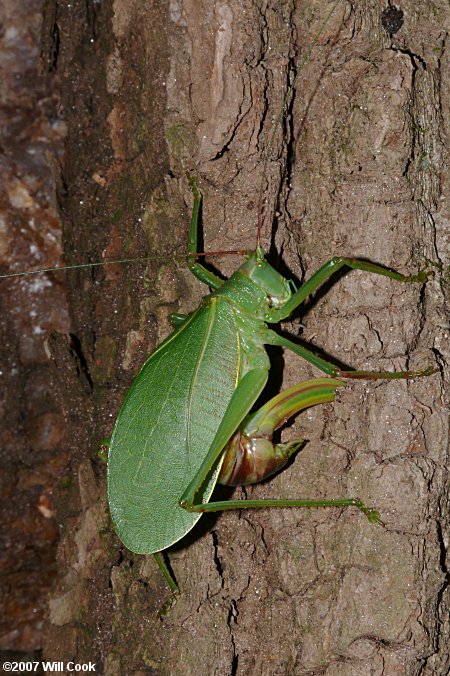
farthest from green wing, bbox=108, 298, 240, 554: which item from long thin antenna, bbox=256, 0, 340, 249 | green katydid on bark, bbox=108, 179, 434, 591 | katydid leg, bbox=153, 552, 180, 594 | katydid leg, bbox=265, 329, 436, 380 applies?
long thin antenna, bbox=256, 0, 340, 249

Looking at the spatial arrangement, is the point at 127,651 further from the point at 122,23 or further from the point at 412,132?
the point at 122,23

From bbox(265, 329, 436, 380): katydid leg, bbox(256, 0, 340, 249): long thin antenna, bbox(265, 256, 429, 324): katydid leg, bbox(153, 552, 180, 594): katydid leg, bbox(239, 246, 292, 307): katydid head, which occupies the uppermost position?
bbox(256, 0, 340, 249): long thin antenna

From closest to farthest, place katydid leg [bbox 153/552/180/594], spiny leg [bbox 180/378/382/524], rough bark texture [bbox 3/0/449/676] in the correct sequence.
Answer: rough bark texture [bbox 3/0/449/676] → spiny leg [bbox 180/378/382/524] → katydid leg [bbox 153/552/180/594]

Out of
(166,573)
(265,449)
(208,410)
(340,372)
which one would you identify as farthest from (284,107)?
(166,573)

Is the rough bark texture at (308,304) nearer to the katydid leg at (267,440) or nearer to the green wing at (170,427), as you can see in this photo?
the katydid leg at (267,440)

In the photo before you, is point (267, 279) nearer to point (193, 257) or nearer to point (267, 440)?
point (193, 257)

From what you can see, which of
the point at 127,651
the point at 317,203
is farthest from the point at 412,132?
the point at 127,651

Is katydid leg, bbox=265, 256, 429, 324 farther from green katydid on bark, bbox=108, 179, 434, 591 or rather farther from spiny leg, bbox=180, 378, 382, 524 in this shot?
spiny leg, bbox=180, 378, 382, 524
